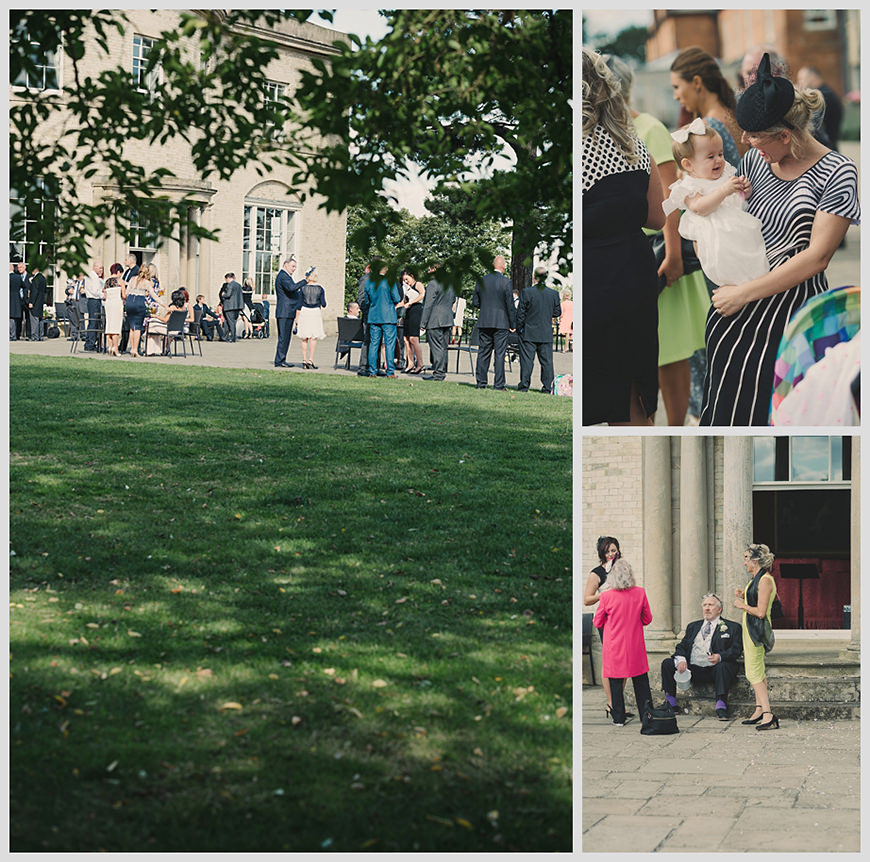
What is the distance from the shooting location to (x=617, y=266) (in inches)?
181

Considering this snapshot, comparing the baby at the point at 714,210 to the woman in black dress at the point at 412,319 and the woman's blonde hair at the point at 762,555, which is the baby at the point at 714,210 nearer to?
the woman's blonde hair at the point at 762,555

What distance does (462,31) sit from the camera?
5188 mm

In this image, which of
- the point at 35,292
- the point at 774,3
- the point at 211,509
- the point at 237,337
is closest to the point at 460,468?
the point at 211,509

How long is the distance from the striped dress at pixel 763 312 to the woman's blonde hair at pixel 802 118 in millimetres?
103

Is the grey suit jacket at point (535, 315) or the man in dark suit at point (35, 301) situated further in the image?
the man in dark suit at point (35, 301)

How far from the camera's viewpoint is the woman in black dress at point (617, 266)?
15.0 ft

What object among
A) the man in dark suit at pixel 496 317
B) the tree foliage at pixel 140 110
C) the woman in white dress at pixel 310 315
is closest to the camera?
the tree foliage at pixel 140 110

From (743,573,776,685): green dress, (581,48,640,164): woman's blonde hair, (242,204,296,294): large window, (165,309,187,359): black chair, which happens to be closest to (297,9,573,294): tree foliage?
(581,48,640,164): woman's blonde hair

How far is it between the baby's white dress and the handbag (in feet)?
0.07

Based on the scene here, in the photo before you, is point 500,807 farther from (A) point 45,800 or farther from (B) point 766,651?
(A) point 45,800

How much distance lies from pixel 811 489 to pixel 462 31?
7.93 feet

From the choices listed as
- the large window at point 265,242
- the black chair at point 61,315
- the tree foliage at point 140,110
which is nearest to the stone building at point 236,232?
the large window at point 265,242

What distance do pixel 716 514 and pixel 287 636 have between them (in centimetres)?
268

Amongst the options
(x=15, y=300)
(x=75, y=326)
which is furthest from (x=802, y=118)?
(x=15, y=300)
